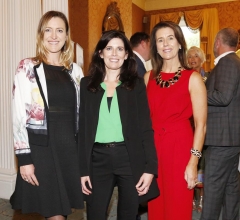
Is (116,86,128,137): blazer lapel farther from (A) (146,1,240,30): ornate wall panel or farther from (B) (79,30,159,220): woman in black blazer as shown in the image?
(A) (146,1,240,30): ornate wall panel

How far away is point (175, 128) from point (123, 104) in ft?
1.23

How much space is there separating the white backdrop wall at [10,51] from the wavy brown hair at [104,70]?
1.84m

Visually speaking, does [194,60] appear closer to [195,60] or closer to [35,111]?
[195,60]

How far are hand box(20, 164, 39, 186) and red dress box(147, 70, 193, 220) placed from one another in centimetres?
73

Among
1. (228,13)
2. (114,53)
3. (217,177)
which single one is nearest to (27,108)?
(114,53)

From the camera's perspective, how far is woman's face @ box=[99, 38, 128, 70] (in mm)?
1871

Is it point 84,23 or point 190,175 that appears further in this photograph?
point 84,23

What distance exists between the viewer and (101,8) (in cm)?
636

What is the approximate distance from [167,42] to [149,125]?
56cm

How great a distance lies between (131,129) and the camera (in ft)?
5.90

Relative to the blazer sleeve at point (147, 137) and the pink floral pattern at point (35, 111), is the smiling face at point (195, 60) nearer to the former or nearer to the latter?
the blazer sleeve at point (147, 137)

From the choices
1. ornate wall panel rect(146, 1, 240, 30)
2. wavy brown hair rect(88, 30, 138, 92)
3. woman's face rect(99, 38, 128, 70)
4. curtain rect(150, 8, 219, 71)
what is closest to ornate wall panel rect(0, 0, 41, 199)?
wavy brown hair rect(88, 30, 138, 92)

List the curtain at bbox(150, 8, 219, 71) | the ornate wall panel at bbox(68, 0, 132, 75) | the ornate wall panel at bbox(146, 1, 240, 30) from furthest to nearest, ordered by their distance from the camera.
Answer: the curtain at bbox(150, 8, 219, 71), the ornate wall panel at bbox(146, 1, 240, 30), the ornate wall panel at bbox(68, 0, 132, 75)

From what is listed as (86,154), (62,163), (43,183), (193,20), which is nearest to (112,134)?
(86,154)
